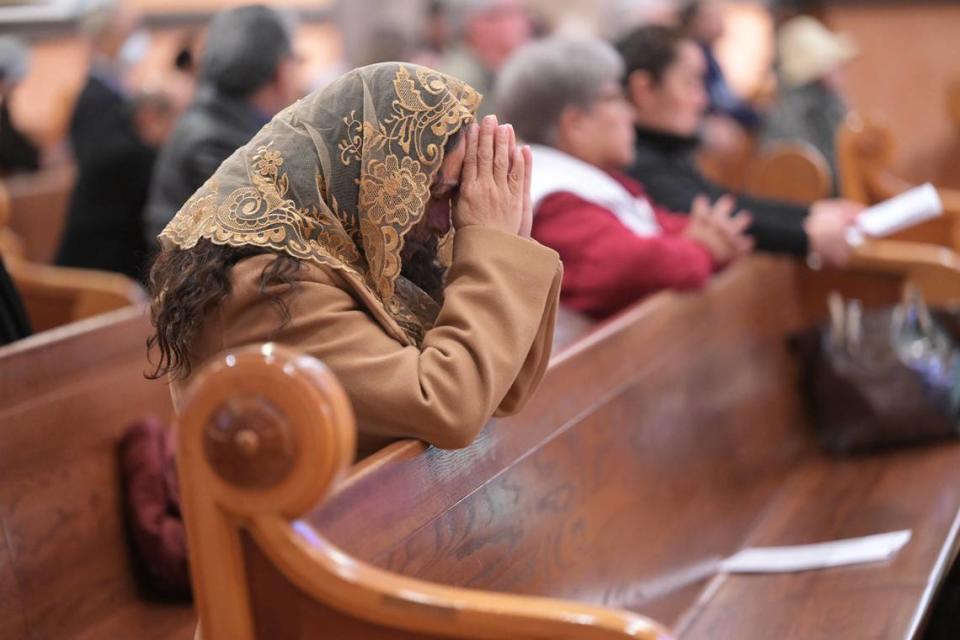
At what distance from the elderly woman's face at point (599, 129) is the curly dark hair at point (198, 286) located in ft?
5.87

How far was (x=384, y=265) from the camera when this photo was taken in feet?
6.00

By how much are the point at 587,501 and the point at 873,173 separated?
3.04 m

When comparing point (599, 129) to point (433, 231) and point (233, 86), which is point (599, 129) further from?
point (433, 231)

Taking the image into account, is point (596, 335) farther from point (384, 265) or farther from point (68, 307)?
point (68, 307)

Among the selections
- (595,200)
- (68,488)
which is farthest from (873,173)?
(68,488)

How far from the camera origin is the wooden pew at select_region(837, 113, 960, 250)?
475 centimetres

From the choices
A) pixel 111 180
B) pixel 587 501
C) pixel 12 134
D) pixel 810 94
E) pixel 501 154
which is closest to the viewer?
pixel 501 154

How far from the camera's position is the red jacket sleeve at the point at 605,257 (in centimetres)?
303

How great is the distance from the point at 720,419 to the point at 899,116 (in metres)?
4.28

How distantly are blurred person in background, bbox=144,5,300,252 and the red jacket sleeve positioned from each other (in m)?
1.07

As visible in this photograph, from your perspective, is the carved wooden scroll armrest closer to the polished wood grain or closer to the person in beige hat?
the polished wood grain

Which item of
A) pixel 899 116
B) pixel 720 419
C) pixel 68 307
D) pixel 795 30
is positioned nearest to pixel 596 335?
pixel 720 419

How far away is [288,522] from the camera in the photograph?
142 cm

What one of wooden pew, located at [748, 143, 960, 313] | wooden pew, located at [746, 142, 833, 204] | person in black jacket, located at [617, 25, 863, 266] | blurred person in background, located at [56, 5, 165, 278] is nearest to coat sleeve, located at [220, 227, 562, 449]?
person in black jacket, located at [617, 25, 863, 266]
